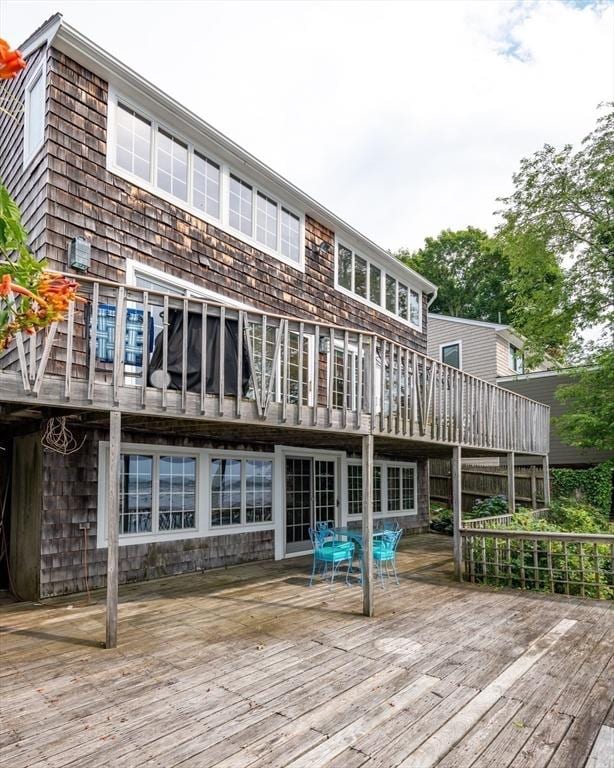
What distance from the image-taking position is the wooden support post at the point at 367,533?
5836 millimetres

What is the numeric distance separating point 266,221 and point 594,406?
965 cm

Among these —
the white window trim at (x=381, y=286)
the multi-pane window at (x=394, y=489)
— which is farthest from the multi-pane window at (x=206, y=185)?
the multi-pane window at (x=394, y=489)

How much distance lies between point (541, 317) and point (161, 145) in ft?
35.9

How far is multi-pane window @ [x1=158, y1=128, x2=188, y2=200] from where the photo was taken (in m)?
7.52

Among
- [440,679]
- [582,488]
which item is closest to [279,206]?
[440,679]

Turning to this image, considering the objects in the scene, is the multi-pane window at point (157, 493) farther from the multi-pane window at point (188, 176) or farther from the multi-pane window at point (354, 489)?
the multi-pane window at point (354, 489)

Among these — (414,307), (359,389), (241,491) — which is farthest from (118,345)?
(414,307)

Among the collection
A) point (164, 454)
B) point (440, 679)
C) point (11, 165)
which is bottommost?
point (440, 679)

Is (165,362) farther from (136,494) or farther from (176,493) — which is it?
(176,493)

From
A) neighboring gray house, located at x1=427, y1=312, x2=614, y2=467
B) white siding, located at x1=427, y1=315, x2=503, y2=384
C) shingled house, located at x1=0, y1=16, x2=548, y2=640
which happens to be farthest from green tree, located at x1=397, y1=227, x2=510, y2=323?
shingled house, located at x1=0, y1=16, x2=548, y2=640

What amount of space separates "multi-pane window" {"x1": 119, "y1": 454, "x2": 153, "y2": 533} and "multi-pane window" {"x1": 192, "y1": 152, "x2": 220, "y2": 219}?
3893 mm

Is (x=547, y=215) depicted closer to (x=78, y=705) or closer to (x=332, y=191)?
(x=332, y=191)

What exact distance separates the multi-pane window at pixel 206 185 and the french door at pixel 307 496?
15.0 ft

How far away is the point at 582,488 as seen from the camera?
1557 cm
